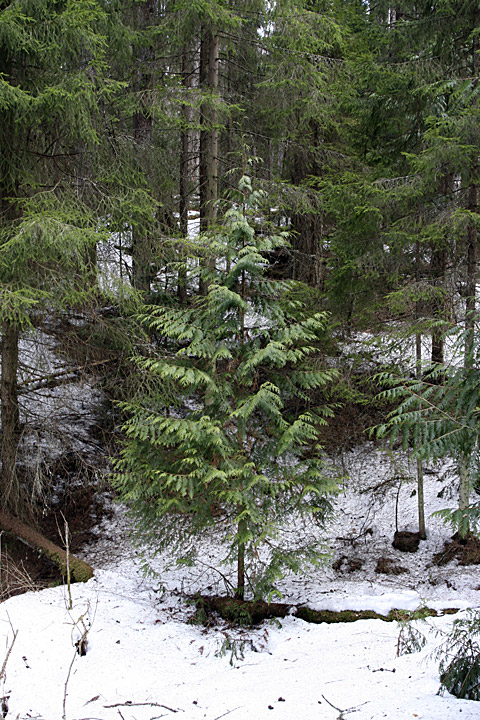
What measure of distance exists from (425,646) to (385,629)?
980mm

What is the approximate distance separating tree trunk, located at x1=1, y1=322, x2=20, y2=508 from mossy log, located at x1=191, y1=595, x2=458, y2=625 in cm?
340

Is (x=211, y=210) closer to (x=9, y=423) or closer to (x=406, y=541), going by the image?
(x=9, y=423)

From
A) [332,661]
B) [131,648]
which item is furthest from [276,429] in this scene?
[131,648]

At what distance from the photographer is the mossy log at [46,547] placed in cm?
724

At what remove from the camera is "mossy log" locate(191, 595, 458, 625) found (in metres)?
6.29

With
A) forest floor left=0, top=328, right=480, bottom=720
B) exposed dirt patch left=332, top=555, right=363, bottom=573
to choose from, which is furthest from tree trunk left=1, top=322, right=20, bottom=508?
exposed dirt patch left=332, top=555, right=363, bottom=573

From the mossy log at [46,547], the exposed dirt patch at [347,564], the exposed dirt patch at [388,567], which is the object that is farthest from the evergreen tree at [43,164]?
the exposed dirt patch at [388,567]

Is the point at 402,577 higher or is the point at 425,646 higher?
the point at 425,646

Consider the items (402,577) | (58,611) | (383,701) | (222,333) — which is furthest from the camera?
(402,577)

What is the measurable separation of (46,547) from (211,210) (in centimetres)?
629

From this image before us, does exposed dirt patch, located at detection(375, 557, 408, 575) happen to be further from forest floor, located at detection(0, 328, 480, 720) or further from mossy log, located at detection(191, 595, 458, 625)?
mossy log, located at detection(191, 595, 458, 625)

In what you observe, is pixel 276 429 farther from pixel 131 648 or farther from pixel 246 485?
pixel 131 648

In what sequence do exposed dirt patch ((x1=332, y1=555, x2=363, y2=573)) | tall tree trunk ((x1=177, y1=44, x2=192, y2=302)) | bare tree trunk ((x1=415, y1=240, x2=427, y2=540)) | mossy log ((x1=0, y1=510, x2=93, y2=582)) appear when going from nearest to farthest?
mossy log ((x1=0, y1=510, x2=93, y2=582))
bare tree trunk ((x1=415, y1=240, x2=427, y2=540))
exposed dirt patch ((x1=332, y1=555, x2=363, y2=573))
tall tree trunk ((x1=177, y1=44, x2=192, y2=302))

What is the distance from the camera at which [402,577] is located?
8062 mm
